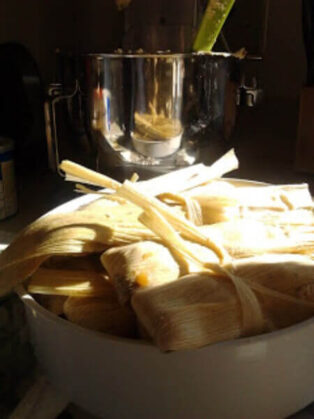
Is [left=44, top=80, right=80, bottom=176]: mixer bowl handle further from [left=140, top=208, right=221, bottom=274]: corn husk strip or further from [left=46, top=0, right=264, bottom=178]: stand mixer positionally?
[left=140, top=208, right=221, bottom=274]: corn husk strip

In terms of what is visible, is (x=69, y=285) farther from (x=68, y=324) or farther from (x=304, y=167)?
(x=304, y=167)

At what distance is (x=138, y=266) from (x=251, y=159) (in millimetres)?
581

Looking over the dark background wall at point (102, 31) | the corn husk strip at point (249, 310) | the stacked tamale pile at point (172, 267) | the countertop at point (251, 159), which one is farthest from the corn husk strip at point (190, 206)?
the dark background wall at point (102, 31)

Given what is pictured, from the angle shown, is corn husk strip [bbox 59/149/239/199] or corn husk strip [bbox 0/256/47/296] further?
corn husk strip [bbox 59/149/239/199]

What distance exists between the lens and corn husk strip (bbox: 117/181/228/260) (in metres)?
0.30

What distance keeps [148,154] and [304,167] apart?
238 mm

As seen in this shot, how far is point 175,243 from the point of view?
11.8 inches

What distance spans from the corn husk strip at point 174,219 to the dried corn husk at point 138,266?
0.02 m

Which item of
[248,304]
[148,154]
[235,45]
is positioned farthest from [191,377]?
[235,45]

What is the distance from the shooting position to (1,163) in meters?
0.59

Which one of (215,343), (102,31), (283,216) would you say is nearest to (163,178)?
(283,216)

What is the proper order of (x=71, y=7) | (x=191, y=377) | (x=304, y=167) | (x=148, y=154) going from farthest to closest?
(x=71, y=7), (x=304, y=167), (x=148, y=154), (x=191, y=377)

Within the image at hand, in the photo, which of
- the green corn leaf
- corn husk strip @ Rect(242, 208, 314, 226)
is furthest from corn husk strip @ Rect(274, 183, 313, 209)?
the green corn leaf

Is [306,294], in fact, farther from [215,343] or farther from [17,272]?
[17,272]
